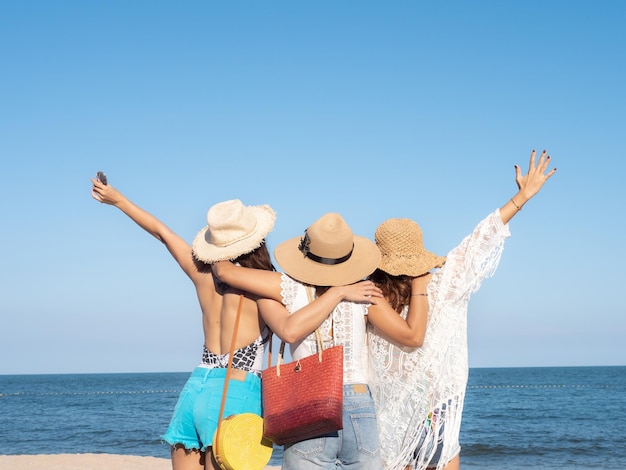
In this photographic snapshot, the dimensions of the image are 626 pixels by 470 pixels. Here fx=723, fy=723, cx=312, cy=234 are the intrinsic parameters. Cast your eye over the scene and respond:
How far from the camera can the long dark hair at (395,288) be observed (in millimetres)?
3221

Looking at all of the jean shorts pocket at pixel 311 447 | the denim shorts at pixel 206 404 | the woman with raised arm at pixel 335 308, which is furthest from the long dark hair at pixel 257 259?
the jean shorts pocket at pixel 311 447

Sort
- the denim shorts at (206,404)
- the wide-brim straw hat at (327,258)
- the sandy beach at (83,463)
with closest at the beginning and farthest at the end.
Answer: the wide-brim straw hat at (327,258) < the denim shorts at (206,404) < the sandy beach at (83,463)

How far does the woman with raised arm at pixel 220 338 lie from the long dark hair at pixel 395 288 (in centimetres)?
50

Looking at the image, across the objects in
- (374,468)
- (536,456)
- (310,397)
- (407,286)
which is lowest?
(536,456)

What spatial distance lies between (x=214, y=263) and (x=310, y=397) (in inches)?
30.3

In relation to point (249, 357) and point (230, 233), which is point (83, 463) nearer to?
point (249, 357)

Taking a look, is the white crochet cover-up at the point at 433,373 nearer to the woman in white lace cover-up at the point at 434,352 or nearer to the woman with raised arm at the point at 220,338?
the woman in white lace cover-up at the point at 434,352

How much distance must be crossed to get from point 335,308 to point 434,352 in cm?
79

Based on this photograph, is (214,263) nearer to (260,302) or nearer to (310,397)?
(260,302)

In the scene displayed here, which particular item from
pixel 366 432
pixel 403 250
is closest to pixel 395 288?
pixel 403 250

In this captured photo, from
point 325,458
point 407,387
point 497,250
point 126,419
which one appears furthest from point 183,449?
point 126,419

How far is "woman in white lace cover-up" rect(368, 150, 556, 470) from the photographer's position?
3.28 meters

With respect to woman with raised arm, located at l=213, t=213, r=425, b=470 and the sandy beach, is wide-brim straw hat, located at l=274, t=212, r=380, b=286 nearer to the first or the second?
woman with raised arm, located at l=213, t=213, r=425, b=470

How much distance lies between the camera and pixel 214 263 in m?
3.10
